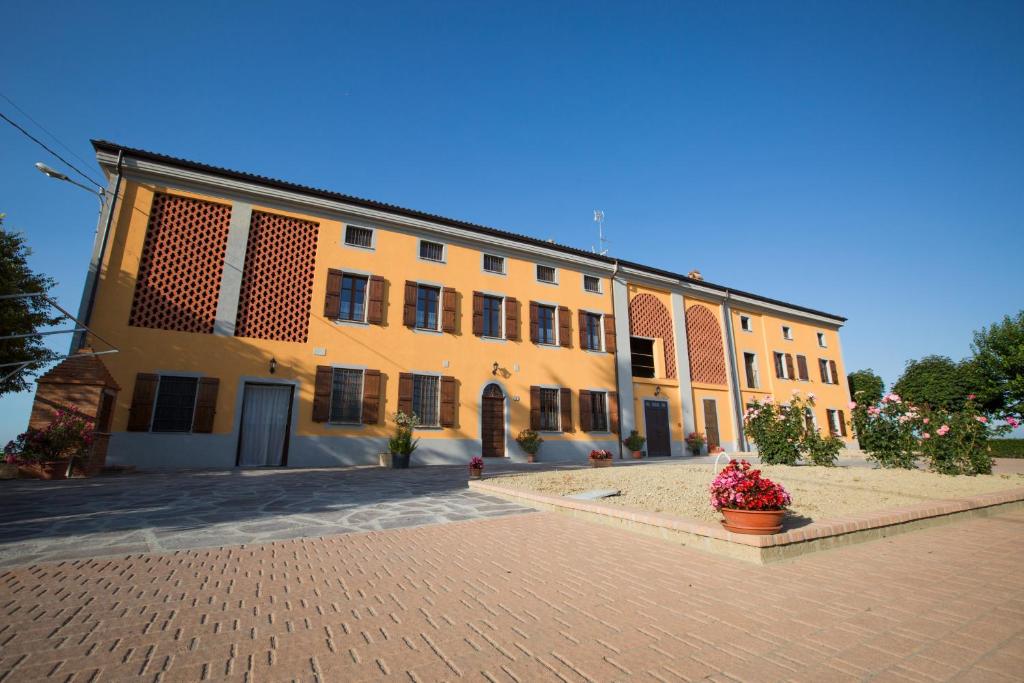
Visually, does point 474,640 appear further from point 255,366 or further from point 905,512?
point 255,366

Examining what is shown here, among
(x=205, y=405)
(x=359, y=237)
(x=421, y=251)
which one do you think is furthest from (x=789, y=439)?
(x=205, y=405)

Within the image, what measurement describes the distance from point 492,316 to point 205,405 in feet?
31.3

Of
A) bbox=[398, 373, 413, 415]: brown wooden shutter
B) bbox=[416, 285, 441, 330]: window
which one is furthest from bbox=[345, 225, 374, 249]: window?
bbox=[398, 373, 413, 415]: brown wooden shutter

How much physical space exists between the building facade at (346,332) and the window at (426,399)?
0.05m

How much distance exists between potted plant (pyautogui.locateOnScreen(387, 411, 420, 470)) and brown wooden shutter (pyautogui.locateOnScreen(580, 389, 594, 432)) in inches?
270

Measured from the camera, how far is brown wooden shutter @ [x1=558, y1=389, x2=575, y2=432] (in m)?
17.1

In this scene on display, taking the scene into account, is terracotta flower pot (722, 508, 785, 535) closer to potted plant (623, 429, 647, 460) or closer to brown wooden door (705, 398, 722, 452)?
potted plant (623, 429, 647, 460)

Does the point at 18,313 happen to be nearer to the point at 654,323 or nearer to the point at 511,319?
the point at 511,319

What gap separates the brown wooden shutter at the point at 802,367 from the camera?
25594 mm

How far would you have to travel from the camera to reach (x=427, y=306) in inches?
623

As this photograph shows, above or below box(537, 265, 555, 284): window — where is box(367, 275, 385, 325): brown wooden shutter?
below

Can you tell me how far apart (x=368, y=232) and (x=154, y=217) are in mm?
6010

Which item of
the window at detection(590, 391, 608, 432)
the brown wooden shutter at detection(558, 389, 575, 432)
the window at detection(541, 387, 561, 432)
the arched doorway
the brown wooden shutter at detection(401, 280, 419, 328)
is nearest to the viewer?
the brown wooden shutter at detection(401, 280, 419, 328)

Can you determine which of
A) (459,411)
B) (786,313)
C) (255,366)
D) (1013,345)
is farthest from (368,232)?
(1013,345)
